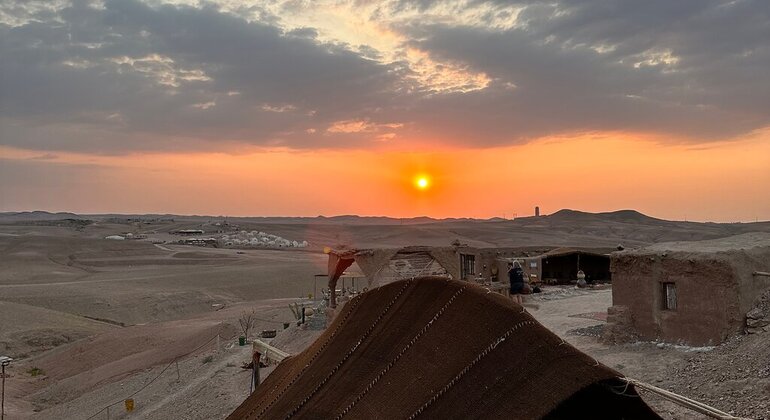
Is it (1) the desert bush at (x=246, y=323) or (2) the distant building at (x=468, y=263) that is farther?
(1) the desert bush at (x=246, y=323)

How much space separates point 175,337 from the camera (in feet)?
100

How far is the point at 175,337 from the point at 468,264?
14466 mm

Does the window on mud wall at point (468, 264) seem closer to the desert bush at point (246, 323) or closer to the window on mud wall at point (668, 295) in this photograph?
the desert bush at point (246, 323)

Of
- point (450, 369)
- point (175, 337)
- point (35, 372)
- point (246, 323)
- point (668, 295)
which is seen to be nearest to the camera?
point (450, 369)

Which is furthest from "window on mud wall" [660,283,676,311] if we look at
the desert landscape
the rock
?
the rock

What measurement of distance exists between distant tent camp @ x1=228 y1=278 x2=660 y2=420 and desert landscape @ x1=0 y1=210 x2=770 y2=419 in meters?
6.55

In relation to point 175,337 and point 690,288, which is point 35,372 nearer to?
point 175,337

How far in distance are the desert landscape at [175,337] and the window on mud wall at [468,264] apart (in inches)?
176

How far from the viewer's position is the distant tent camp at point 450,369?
12.6 feet

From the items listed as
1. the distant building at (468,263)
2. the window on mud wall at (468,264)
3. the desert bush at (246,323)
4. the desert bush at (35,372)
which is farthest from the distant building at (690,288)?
the desert bush at (35,372)

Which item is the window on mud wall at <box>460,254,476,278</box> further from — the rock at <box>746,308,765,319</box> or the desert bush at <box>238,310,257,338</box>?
the rock at <box>746,308,765,319</box>

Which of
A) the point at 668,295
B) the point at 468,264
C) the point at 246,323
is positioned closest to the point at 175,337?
the point at 246,323

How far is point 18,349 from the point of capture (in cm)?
3231

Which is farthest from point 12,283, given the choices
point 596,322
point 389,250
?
point 596,322
